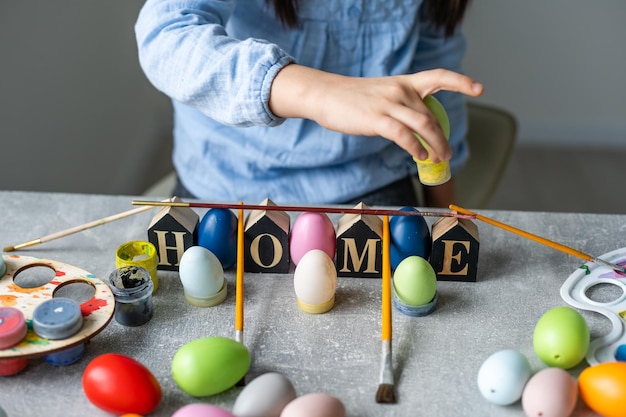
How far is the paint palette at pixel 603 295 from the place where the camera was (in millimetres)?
619

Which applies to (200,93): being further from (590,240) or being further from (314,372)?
(590,240)

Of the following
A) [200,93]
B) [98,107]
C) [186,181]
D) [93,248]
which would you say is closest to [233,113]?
[200,93]

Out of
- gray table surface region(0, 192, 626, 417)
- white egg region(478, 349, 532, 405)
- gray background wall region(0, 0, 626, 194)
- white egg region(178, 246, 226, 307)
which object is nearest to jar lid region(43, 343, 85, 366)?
gray table surface region(0, 192, 626, 417)

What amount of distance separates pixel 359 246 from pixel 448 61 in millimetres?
418

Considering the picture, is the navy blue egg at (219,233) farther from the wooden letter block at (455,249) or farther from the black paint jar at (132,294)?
the wooden letter block at (455,249)

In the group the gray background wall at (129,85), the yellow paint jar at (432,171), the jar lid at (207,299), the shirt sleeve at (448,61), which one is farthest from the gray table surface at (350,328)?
the gray background wall at (129,85)

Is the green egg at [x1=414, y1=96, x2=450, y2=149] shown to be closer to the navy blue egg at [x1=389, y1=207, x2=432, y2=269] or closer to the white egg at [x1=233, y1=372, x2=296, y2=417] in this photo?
the navy blue egg at [x1=389, y1=207, x2=432, y2=269]

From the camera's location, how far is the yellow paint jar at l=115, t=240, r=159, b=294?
68 cm

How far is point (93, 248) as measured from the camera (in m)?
0.76

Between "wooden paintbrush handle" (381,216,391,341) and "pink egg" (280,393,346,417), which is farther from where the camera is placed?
"wooden paintbrush handle" (381,216,391,341)

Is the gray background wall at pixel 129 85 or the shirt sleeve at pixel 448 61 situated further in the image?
the gray background wall at pixel 129 85

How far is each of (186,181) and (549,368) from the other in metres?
0.58

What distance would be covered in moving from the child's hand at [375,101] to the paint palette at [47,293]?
238 mm

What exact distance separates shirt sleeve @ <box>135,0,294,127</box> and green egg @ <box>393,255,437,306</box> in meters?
0.19
